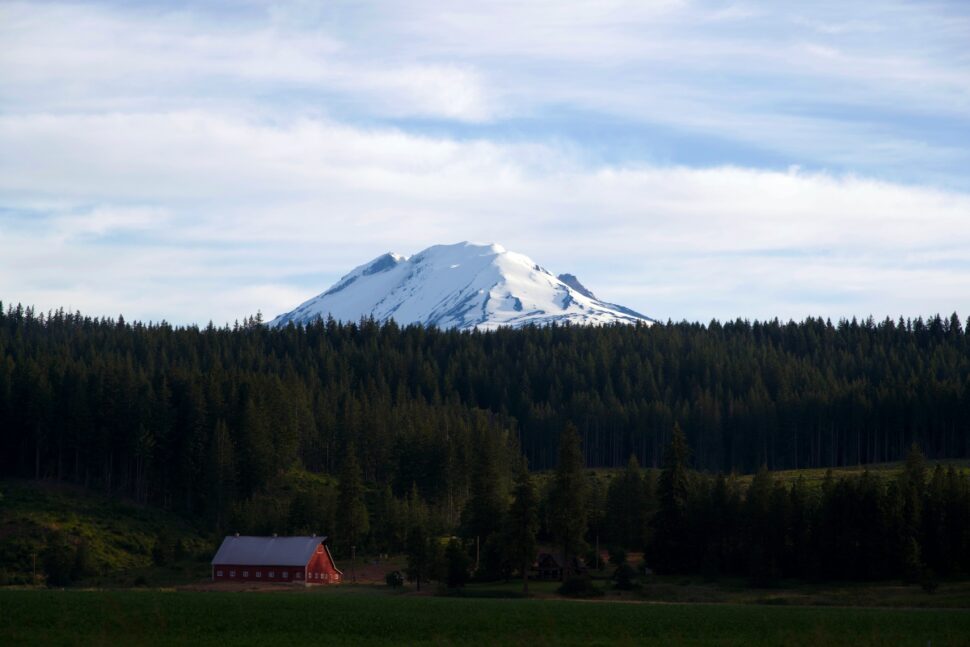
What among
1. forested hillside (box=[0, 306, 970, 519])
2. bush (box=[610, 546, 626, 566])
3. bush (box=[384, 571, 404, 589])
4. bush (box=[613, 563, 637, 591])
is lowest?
bush (box=[384, 571, 404, 589])

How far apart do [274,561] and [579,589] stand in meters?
26.8

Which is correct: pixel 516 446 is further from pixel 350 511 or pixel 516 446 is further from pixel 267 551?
pixel 267 551

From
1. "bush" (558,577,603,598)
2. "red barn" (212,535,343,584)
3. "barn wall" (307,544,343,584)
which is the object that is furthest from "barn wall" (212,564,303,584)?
"bush" (558,577,603,598)

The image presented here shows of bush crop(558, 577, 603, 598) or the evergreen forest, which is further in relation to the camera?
the evergreen forest

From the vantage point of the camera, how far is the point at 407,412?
149 metres

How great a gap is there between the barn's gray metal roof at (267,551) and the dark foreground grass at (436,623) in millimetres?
28048

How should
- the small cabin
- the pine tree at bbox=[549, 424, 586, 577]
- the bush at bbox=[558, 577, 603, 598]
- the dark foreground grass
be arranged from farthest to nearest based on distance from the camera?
1. the small cabin
2. the pine tree at bbox=[549, 424, 586, 577]
3. the bush at bbox=[558, 577, 603, 598]
4. the dark foreground grass

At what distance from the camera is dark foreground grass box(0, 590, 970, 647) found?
43.7 metres

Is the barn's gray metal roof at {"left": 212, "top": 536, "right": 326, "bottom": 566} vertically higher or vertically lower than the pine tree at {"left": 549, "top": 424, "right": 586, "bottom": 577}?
lower

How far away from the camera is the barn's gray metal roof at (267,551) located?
90.4 m

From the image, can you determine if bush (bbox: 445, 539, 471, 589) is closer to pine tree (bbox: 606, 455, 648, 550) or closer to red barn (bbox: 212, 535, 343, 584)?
red barn (bbox: 212, 535, 343, 584)

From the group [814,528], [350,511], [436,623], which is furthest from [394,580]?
[436,623]

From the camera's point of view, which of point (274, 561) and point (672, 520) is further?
point (274, 561)

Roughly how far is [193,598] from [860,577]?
147ft
